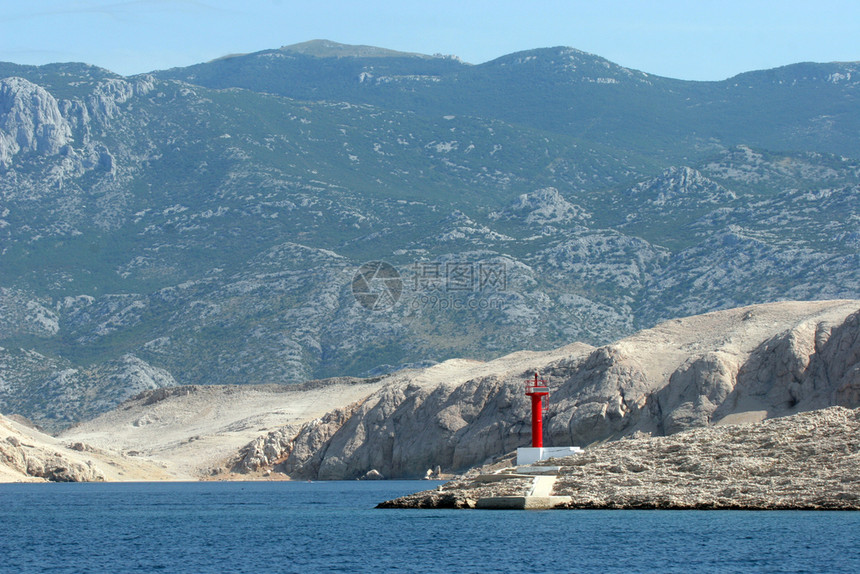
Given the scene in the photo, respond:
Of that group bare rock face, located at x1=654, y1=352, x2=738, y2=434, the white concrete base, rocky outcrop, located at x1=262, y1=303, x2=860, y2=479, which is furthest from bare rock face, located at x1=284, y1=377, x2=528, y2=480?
the white concrete base

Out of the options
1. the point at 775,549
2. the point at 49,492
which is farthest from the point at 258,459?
the point at 775,549

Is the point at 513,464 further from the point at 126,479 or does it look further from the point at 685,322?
the point at 126,479

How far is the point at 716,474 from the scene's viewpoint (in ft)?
238

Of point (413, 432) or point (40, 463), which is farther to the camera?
point (413, 432)

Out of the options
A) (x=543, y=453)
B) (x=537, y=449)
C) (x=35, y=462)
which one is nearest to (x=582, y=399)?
(x=537, y=449)

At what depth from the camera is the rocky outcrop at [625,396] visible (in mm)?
93938

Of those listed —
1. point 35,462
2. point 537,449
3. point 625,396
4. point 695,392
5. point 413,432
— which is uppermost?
point 695,392

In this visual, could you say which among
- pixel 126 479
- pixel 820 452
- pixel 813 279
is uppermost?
pixel 813 279

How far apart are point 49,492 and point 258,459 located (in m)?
28.1

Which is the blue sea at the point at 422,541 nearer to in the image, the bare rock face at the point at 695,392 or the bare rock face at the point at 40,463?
the bare rock face at the point at 695,392

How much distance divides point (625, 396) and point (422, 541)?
133ft

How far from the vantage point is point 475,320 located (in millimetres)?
194250

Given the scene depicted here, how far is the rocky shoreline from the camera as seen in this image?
68875mm

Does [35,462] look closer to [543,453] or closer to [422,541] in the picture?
[543,453]
